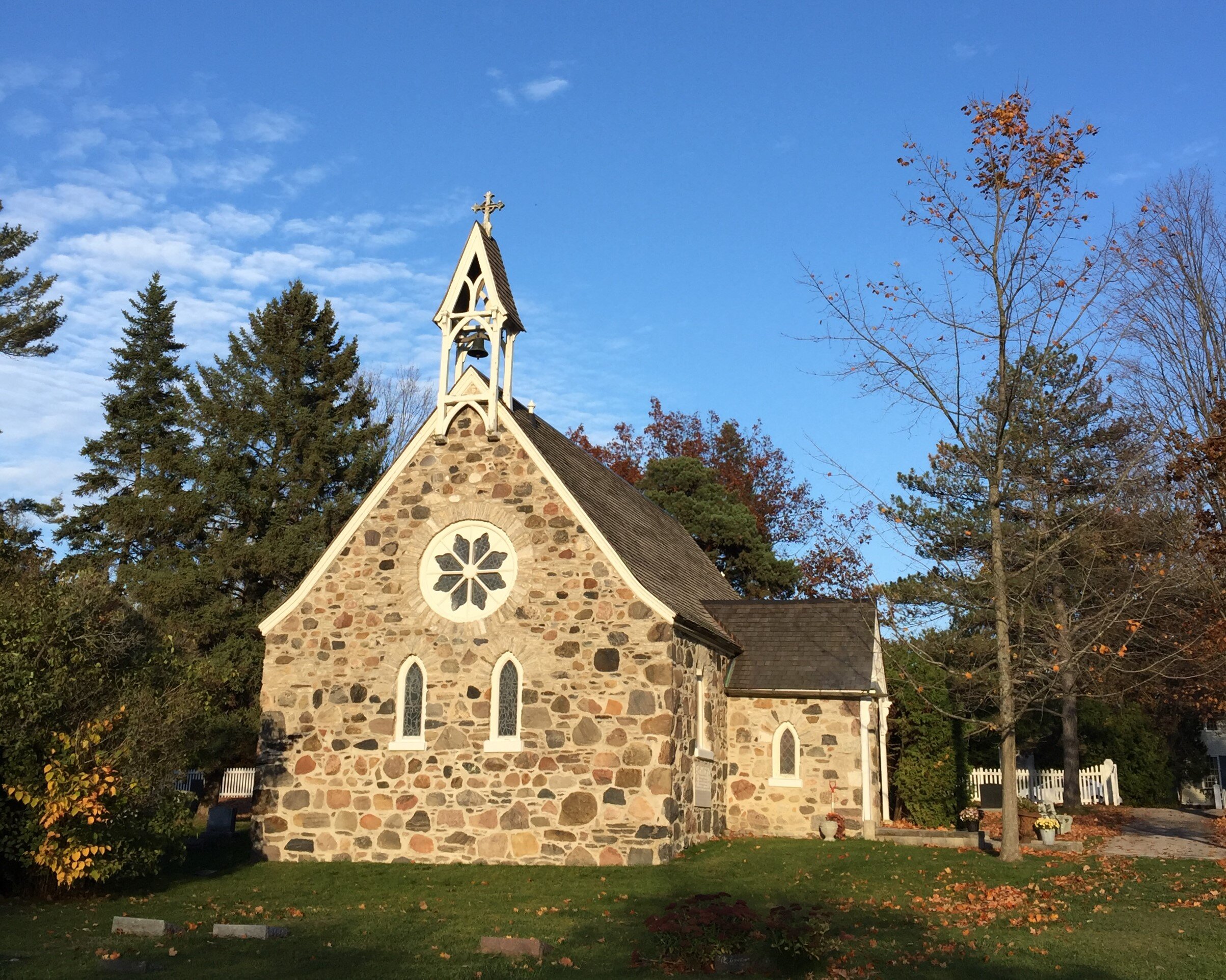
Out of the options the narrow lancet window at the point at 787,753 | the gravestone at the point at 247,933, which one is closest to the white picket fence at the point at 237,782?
the narrow lancet window at the point at 787,753

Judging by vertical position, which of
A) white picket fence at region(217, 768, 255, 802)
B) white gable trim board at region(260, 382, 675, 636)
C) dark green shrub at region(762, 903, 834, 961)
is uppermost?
white gable trim board at region(260, 382, 675, 636)

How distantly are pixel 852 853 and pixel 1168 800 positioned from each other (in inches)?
919

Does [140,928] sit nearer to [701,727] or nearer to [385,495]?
[385,495]

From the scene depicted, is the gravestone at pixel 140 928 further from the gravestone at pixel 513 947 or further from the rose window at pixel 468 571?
the rose window at pixel 468 571

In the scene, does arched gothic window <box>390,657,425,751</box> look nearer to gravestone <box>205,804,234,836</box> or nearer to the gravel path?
gravestone <box>205,804,234,836</box>

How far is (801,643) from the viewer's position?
2230 centimetres

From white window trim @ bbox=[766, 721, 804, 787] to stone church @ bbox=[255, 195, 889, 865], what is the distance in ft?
0.13

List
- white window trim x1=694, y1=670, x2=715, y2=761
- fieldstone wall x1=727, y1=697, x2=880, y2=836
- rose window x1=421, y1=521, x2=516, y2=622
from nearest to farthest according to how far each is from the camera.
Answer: rose window x1=421, y1=521, x2=516, y2=622
white window trim x1=694, y1=670, x2=715, y2=761
fieldstone wall x1=727, y1=697, x2=880, y2=836

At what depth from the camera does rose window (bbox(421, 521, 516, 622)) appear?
19188mm

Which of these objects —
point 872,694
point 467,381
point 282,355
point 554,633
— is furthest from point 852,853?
point 282,355

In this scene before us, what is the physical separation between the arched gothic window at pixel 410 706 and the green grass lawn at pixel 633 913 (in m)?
2.13

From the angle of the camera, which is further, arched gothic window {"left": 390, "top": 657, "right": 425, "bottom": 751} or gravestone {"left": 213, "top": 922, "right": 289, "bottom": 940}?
Answer: arched gothic window {"left": 390, "top": 657, "right": 425, "bottom": 751}

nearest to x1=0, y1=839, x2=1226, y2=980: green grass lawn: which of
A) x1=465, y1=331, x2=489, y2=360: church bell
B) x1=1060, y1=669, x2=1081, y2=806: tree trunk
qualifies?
x1=465, y1=331, x2=489, y2=360: church bell

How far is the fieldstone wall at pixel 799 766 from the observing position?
20594 millimetres
